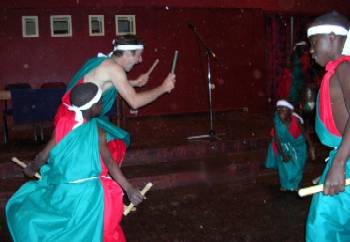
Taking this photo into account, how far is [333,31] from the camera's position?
2.37 meters

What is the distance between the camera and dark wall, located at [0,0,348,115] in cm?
904

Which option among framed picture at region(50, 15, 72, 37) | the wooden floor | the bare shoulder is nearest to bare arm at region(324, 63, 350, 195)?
the bare shoulder

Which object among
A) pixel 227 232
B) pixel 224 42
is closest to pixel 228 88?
pixel 224 42

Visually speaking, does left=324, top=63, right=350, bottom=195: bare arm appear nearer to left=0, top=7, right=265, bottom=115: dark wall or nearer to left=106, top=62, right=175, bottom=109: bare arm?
left=106, top=62, right=175, bottom=109: bare arm

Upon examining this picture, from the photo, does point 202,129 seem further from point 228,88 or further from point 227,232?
point 227,232

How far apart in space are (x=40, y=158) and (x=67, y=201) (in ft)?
1.50

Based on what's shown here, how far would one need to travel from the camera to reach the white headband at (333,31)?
7.77ft

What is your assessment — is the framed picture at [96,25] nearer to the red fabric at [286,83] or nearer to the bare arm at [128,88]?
the red fabric at [286,83]

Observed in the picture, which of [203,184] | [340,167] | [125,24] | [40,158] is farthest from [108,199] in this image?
[125,24]

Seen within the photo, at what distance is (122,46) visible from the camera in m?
3.63

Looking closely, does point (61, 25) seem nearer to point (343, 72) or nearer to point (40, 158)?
point (40, 158)

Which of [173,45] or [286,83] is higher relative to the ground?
[173,45]

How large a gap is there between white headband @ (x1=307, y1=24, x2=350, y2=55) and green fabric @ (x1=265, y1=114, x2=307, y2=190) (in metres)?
3.05

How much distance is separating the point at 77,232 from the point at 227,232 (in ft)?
6.07
